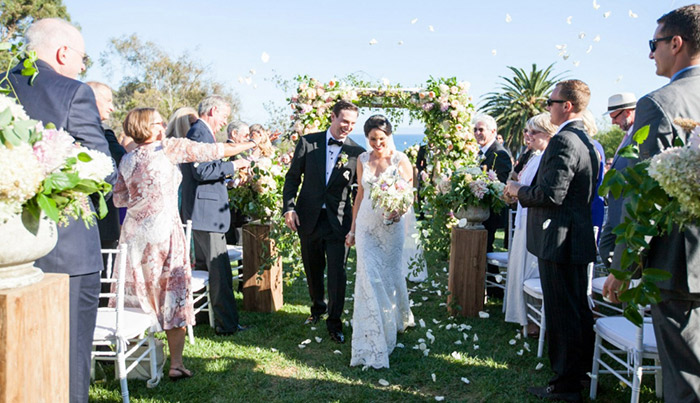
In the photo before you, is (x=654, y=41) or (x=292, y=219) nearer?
(x=654, y=41)

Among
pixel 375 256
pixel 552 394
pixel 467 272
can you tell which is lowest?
pixel 552 394

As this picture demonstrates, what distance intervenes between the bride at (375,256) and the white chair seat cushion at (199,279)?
157 cm

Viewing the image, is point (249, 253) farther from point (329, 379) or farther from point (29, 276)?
point (29, 276)

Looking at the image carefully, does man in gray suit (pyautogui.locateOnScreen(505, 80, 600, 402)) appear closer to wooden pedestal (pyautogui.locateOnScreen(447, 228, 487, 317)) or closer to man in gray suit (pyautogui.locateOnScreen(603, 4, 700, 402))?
man in gray suit (pyautogui.locateOnScreen(603, 4, 700, 402))

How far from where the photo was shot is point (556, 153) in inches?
142

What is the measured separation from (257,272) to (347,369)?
79.0 inches

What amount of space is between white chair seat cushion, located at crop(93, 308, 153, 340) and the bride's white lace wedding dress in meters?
1.77

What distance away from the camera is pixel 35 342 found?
1817mm

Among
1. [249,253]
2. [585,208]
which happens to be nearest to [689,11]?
[585,208]

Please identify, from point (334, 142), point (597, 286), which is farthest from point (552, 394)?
point (334, 142)

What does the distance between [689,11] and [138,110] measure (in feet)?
11.7

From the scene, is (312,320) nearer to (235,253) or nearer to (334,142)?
(235,253)

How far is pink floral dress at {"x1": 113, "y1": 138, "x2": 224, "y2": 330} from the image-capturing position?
3842 mm

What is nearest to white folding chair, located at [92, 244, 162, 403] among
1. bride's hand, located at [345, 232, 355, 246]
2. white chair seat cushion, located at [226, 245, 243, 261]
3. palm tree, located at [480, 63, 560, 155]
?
bride's hand, located at [345, 232, 355, 246]
